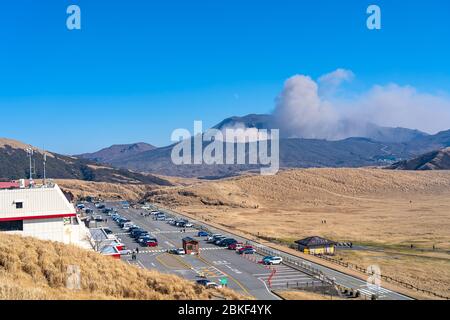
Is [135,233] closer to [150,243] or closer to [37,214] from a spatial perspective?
[150,243]

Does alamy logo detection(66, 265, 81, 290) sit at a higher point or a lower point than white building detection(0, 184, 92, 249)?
lower

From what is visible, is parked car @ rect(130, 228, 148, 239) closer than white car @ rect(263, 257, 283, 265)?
No

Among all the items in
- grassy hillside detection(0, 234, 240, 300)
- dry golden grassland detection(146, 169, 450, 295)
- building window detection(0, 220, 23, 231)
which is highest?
building window detection(0, 220, 23, 231)

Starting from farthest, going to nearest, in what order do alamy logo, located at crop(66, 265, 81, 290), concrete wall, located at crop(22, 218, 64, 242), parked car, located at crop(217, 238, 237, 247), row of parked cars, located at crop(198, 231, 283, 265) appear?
parked car, located at crop(217, 238, 237, 247) → row of parked cars, located at crop(198, 231, 283, 265) → concrete wall, located at crop(22, 218, 64, 242) → alamy logo, located at crop(66, 265, 81, 290)

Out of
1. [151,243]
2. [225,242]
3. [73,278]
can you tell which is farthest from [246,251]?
[73,278]

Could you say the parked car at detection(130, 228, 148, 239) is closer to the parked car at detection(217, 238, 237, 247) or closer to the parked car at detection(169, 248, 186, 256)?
the parked car at detection(169, 248, 186, 256)

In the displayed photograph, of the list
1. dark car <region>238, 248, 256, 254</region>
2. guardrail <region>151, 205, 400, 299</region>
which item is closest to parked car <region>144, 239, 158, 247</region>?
dark car <region>238, 248, 256, 254</region>

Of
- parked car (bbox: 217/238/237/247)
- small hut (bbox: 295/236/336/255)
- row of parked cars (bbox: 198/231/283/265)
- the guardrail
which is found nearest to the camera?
the guardrail
